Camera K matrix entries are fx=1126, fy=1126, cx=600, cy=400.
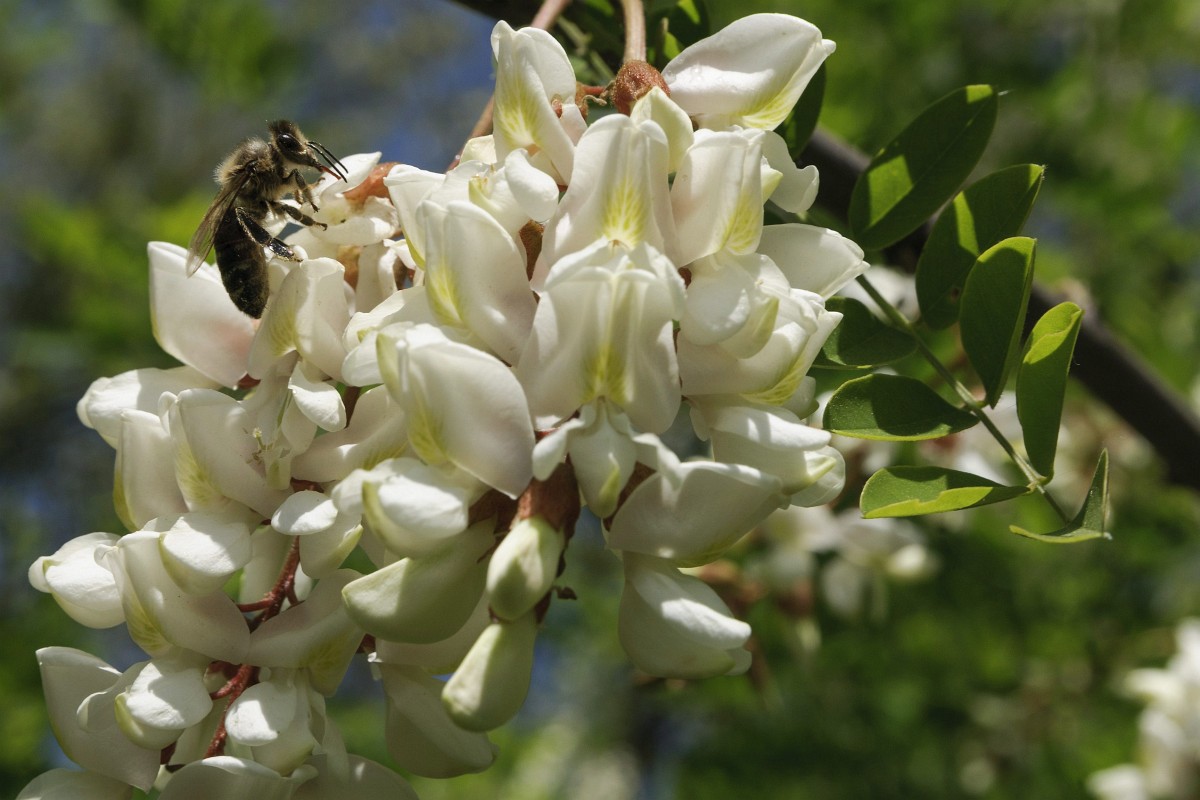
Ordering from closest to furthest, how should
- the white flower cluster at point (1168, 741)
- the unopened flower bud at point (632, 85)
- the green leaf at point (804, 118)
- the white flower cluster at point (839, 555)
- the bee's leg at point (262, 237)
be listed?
A: the unopened flower bud at point (632, 85)
the bee's leg at point (262, 237)
the green leaf at point (804, 118)
the white flower cluster at point (839, 555)
the white flower cluster at point (1168, 741)

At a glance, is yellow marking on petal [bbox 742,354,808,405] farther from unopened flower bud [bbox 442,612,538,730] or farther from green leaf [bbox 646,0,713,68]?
green leaf [bbox 646,0,713,68]

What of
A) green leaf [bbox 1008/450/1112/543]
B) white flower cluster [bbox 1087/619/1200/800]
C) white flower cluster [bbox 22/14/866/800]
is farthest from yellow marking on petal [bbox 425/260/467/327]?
white flower cluster [bbox 1087/619/1200/800]

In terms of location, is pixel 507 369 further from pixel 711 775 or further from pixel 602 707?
pixel 602 707

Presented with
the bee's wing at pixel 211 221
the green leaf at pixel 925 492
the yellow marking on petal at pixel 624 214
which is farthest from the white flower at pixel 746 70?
the bee's wing at pixel 211 221

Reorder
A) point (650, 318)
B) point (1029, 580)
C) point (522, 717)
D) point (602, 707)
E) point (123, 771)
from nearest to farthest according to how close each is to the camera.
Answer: point (650, 318)
point (123, 771)
point (1029, 580)
point (522, 717)
point (602, 707)

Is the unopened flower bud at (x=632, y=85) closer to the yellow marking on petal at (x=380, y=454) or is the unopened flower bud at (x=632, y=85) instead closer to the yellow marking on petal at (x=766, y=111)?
the yellow marking on petal at (x=766, y=111)

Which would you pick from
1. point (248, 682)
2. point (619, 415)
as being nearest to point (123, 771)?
point (248, 682)

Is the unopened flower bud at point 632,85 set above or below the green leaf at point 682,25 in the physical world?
above
